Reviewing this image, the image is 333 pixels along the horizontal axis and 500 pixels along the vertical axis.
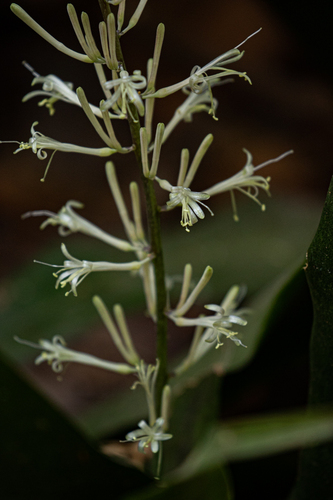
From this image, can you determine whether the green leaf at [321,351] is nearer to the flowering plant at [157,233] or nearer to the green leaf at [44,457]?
the flowering plant at [157,233]

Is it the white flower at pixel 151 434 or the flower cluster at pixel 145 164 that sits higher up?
the flower cluster at pixel 145 164

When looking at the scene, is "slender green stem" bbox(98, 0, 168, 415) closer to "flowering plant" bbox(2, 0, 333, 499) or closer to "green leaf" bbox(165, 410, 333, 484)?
"flowering plant" bbox(2, 0, 333, 499)

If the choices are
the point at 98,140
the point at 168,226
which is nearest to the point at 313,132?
the point at 168,226

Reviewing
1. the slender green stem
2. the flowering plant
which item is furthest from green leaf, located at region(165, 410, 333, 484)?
the slender green stem

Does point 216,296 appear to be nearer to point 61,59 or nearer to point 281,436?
point 281,436

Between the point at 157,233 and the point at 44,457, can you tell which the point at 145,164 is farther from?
the point at 44,457

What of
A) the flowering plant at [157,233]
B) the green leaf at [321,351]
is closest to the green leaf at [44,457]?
the flowering plant at [157,233]
